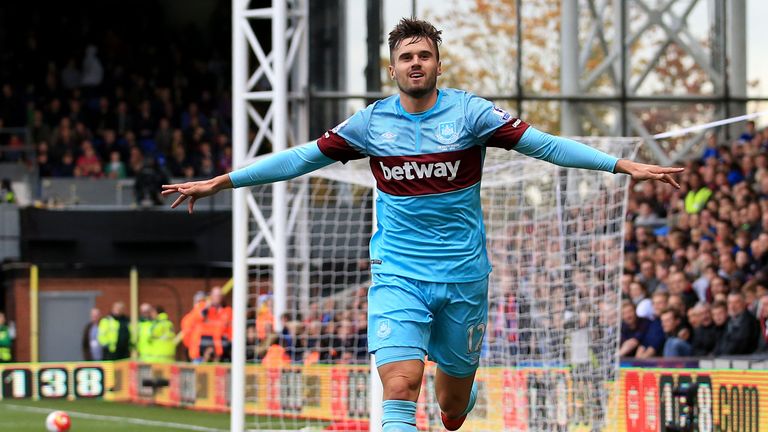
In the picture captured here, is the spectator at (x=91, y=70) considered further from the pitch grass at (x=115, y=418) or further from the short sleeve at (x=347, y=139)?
the short sleeve at (x=347, y=139)

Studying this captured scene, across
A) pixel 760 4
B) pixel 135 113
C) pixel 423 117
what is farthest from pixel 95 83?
pixel 423 117

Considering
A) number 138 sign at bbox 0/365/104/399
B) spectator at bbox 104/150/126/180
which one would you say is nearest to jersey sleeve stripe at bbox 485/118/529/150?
number 138 sign at bbox 0/365/104/399

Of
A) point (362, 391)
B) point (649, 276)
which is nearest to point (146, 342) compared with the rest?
point (362, 391)

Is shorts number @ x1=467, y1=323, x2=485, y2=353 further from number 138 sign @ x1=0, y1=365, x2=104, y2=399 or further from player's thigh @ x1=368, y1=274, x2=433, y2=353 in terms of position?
number 138 sign @ x1=0, y1=365, x2=104, y2=399

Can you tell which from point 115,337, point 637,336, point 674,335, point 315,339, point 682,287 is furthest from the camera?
point 115,337

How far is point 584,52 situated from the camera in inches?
853

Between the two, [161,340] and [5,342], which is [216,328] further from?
[5,342]

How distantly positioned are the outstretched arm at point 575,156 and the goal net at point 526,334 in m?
4.45

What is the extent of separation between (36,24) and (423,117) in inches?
999

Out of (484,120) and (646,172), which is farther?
(484,120)

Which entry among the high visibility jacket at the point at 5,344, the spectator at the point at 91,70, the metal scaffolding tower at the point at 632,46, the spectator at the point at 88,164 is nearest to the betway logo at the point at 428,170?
the metal scaffolding tower at the point at 632,46

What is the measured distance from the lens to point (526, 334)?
12.5 metres

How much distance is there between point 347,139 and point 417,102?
1.29ft

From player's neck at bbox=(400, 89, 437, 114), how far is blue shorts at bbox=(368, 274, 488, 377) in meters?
0.83
